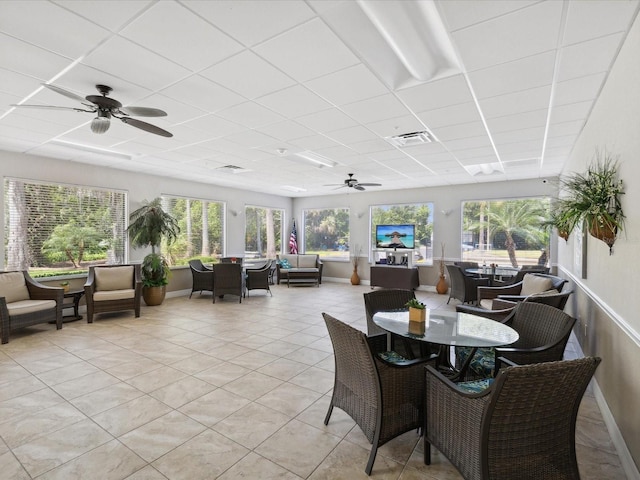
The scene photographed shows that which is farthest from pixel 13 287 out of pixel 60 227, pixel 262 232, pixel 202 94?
pixel 262 232

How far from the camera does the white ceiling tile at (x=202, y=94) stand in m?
2.94

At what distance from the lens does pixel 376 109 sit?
3.47 m

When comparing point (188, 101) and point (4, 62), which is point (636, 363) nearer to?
point (188, 101)

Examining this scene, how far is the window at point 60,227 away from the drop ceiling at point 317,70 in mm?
987

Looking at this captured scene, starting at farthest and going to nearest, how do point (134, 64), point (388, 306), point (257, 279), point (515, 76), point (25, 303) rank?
point (257, 279) → point (25, 303) → point (388, 306) → point (515, 76) → point (134, 64)

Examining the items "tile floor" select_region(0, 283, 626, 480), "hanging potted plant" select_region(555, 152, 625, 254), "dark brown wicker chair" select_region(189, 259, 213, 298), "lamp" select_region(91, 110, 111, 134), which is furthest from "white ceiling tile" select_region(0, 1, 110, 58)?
"dark brown wicker chair" select_region(189, 259, 213, 298)

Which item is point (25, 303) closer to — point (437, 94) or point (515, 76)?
point (437, 94)

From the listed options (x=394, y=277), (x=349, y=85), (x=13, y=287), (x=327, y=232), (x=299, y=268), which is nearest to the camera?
(x=349, y=85)

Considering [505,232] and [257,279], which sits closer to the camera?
[257,279]

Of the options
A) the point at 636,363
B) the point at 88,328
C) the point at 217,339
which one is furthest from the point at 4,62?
the point at 636,363

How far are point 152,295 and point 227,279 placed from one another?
147cm

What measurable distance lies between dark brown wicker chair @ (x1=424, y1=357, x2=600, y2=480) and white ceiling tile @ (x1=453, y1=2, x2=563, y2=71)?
1.96 m

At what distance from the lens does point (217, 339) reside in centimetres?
455

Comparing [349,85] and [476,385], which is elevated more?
[349,85]
